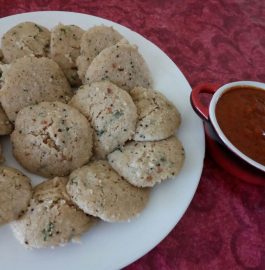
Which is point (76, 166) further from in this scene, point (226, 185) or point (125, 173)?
point (226, 185)

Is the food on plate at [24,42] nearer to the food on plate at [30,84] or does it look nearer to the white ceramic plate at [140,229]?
the food on plate at [30,84]

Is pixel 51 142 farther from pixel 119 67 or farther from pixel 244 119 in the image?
pixel 244 119

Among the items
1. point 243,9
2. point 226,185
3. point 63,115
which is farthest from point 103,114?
point 243,9

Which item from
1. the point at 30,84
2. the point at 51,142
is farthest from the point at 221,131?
the point at 30,84

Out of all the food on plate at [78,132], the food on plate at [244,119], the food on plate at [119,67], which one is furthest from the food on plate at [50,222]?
the food on plate at [244,119]

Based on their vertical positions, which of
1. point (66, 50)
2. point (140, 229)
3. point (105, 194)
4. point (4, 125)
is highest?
point (66, 50)

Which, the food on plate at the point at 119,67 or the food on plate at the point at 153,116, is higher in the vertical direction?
the food on plate at the point at 119,67

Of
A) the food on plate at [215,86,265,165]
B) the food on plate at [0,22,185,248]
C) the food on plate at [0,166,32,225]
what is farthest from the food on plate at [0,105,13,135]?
the food on plate at [215,86,265,165]
